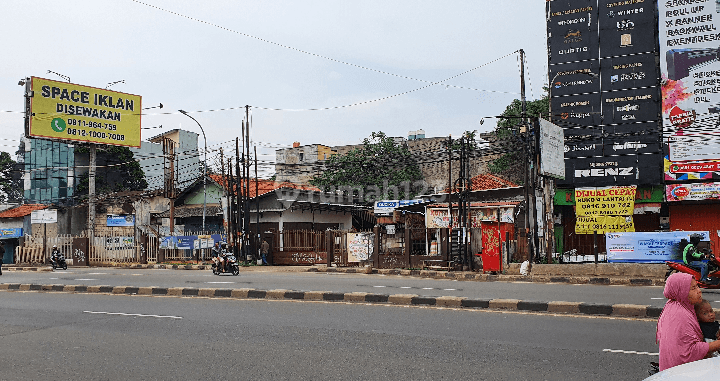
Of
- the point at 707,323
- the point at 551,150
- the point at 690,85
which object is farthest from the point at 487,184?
the point at 707,323

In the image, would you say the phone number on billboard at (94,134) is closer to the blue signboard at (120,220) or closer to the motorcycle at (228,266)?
the blue signboard at (120,220)

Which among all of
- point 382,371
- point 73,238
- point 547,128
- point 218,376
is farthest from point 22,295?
point 73,238

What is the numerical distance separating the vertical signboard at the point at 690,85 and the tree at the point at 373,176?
21.0 meters

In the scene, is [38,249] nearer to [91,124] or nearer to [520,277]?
[91,124]

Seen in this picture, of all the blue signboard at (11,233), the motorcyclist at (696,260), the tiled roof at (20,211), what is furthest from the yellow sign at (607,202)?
the blue signboard at (11,233)

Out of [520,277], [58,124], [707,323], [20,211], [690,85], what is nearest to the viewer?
[707,323]

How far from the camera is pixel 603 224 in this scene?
20.6 meters

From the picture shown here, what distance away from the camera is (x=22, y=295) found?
15852 mm

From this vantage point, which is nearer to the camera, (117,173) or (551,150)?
(551,150)

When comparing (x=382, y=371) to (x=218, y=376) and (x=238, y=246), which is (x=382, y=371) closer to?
(x=218, y=376)

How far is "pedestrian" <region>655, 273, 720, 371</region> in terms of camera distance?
415 cm

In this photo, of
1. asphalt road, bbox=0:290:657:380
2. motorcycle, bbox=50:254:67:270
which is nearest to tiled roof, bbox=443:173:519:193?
motorcycle, bbox=50:254:67:270

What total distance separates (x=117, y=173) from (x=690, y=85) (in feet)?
142

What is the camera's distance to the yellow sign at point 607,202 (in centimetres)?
2017
